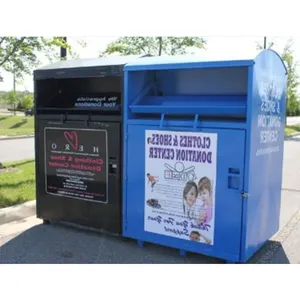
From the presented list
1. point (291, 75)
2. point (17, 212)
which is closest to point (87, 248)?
point (17, 212)

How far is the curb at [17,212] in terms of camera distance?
5.07 meters

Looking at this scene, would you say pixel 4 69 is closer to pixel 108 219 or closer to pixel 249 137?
pixel 108 219

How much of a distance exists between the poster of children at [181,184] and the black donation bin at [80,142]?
0.47 metres

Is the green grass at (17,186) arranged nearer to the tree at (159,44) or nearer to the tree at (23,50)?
the tree at (23,50)

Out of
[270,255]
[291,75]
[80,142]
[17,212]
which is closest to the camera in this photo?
[270,255]

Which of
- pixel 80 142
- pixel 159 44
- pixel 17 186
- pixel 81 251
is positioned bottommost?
pixel 81 251

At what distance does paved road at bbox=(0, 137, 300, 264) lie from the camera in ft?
12.8

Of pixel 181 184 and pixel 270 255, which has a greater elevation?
pixel 181 184

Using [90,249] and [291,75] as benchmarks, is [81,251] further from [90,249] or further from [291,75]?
[291,75]

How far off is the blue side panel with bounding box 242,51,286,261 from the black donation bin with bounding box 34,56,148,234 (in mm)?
1474

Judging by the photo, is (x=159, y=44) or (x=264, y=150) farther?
(x=159, y=44)

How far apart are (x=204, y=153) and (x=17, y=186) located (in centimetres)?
404

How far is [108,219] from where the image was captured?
14.6 feet

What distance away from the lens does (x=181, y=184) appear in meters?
3.83
